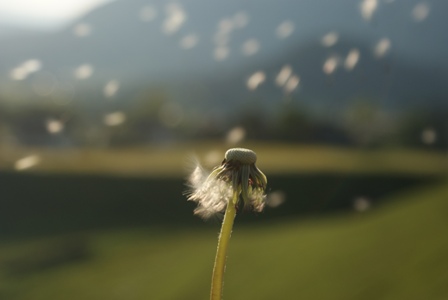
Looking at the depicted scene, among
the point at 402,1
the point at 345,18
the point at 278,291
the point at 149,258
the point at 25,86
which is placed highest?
the point at 25,86

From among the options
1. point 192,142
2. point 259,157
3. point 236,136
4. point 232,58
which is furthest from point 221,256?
point 192,142

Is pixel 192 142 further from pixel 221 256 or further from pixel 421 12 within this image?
pixel 221 256

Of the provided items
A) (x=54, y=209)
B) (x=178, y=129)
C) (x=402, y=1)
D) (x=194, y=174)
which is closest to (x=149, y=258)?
(x=54, y=209)

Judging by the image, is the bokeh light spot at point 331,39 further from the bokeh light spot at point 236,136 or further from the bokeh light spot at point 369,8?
the bokeh light spot at point 236,136

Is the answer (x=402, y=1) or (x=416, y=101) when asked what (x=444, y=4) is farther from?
(x=416, y=101)

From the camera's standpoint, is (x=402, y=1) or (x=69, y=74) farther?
(x=69, y=74)

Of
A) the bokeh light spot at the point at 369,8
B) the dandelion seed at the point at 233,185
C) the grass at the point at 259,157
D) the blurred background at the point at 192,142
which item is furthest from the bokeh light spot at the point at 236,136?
the dandelion seed at the point at 233,185
